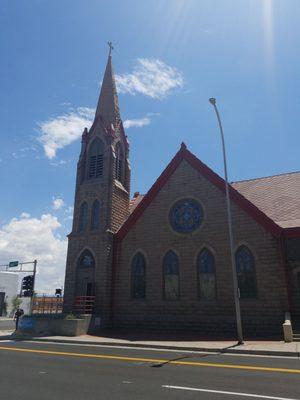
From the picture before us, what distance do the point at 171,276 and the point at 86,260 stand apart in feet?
22.2

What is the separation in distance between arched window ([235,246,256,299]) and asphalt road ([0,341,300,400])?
8.11 meters

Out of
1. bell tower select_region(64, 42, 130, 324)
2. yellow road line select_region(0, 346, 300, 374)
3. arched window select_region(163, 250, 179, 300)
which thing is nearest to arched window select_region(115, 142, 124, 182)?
bell tower select_region(64, 42, 130, 324)

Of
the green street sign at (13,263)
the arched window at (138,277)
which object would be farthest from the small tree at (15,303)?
the arched window at (138,277)

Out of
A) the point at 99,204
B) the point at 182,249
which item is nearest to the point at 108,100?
the point at 99,204

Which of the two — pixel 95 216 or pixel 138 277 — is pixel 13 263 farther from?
pixel 138 277

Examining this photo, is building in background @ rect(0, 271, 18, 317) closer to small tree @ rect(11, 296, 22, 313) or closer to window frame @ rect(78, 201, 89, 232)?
small tree @ rect(11, 296, 22, 313)

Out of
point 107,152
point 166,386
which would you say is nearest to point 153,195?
point 107,152

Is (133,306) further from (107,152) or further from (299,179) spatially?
(299,179)

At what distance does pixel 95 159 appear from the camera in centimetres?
2962

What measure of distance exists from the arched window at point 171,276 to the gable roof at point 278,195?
6.79 metres

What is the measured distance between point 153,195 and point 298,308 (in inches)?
472

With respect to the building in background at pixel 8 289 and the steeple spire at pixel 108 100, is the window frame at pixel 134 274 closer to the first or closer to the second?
the steeple spire at pixel 108 100

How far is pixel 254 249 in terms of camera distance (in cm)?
2133

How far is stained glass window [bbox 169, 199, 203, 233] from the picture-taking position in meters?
23.9
